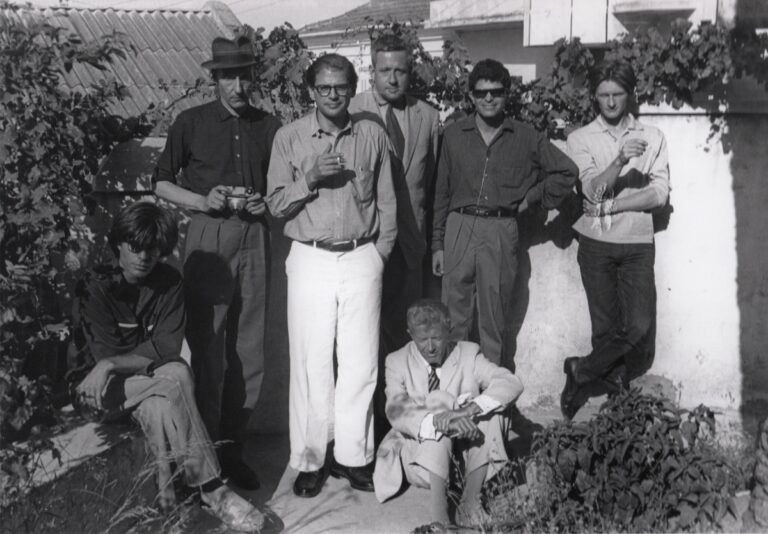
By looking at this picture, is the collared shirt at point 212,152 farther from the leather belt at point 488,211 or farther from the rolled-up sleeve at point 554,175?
the rolled-up sleeve at point 554,175

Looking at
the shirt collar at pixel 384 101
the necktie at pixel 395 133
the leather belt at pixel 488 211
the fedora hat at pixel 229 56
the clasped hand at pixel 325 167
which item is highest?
the fedora hat at pixel 229 56

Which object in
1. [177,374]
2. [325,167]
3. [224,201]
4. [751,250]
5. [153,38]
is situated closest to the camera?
[177,374]

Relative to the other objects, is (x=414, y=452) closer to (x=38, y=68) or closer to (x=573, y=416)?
(x=573, y=416)

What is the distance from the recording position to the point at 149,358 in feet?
14.8

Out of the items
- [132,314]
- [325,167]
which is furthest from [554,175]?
[132,314]

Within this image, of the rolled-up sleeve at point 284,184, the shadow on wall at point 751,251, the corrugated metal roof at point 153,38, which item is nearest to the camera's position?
the rolled-up sleeve at point 284,184

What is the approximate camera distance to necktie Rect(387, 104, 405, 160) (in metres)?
5.42

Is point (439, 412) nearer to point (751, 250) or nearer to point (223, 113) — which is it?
point (223, 113)

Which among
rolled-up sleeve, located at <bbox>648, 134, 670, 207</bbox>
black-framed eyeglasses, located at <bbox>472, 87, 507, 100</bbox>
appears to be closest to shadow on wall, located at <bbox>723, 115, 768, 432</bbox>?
rolled-up sleeve, located at <bbox>648, 134, 670, 207</bbox>

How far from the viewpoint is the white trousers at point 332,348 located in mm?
4953

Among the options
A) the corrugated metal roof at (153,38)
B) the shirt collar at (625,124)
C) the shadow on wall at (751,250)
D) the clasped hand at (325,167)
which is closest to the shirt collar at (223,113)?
the clasped hand at (325,167)

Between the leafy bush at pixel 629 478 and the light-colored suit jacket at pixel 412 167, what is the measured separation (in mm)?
1471

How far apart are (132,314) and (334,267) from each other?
1.02 metres

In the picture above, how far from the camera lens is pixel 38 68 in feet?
16.5
